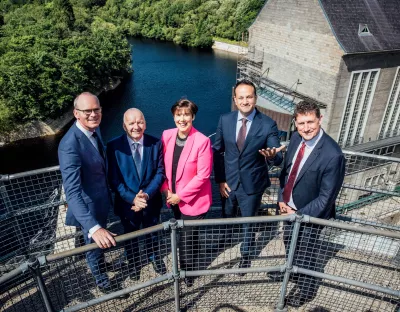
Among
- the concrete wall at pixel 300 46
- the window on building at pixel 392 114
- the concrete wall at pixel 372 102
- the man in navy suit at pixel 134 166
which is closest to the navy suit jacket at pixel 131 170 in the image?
the man in navy suit at pixel 134 166

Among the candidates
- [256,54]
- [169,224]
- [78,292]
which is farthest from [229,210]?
[256,54]

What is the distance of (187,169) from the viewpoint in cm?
374

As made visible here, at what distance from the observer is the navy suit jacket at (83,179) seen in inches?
124

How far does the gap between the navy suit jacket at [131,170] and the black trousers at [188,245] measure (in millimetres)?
498

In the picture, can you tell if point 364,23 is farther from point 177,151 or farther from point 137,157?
point 137,157

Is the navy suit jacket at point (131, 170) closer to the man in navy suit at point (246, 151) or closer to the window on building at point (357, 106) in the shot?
the man in navy suit at point (246, 151)

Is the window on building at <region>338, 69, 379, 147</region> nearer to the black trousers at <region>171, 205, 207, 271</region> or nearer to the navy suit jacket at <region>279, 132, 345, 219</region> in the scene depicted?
the navy suit jacket at <region>279, 132, 345, 219</region>

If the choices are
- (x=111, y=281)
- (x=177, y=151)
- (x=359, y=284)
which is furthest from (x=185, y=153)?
(x=359, y=284)

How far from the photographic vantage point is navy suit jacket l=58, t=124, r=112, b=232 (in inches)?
124

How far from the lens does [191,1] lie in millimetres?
66562

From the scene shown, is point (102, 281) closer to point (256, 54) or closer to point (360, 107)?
point (360, 107)

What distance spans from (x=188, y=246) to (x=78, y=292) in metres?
1.33

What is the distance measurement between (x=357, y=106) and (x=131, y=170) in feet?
55.9

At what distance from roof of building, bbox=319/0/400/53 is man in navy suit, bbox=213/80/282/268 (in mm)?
13865
